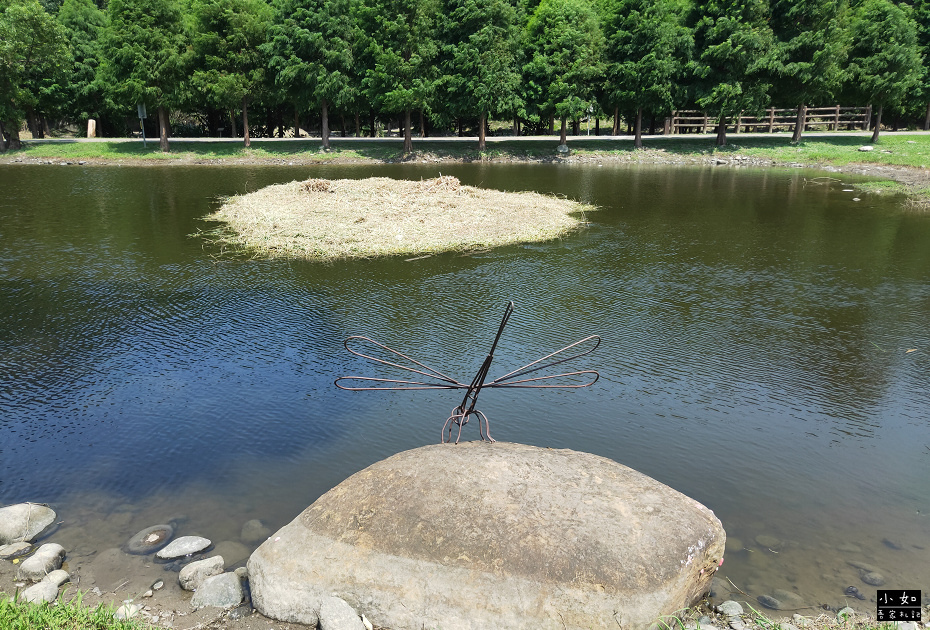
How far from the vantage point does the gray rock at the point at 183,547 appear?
659 cm

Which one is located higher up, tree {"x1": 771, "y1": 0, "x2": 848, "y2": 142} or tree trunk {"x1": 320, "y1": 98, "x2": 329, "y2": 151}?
tree {"x1": 771, "y1": 0, "x2": 848, "y2": 142}

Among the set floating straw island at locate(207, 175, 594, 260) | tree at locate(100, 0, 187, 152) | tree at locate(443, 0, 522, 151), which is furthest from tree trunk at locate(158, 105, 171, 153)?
floating straw island at locate(207, 175, 594, 260)

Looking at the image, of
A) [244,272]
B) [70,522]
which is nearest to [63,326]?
[244,272]

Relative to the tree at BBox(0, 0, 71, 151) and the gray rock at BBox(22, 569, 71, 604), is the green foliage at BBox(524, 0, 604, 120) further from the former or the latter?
the gray rock at BBox(22, 569, 71, 604)

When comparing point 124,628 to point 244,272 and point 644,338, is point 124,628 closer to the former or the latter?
point 644,338

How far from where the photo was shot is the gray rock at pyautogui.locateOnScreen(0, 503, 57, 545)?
684cm

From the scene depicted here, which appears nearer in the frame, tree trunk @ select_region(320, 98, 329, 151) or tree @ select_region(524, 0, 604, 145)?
tree @ select_region(524, 0, 604, 145)

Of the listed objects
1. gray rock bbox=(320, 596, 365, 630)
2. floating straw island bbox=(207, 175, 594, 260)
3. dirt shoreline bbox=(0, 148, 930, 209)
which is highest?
dirt shoreline bbox=(0, 148, 930, 209)

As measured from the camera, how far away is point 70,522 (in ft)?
23.6

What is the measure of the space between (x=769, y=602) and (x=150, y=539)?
6.36m

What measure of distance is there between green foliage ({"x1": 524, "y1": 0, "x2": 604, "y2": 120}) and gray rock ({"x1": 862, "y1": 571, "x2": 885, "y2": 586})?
43418mm

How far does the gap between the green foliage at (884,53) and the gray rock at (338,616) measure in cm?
5122

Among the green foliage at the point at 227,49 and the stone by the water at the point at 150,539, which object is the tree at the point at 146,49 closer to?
the green foliage at the point at 227,49

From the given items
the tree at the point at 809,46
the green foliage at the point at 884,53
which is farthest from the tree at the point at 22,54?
the green foliage at the point at 884,53
